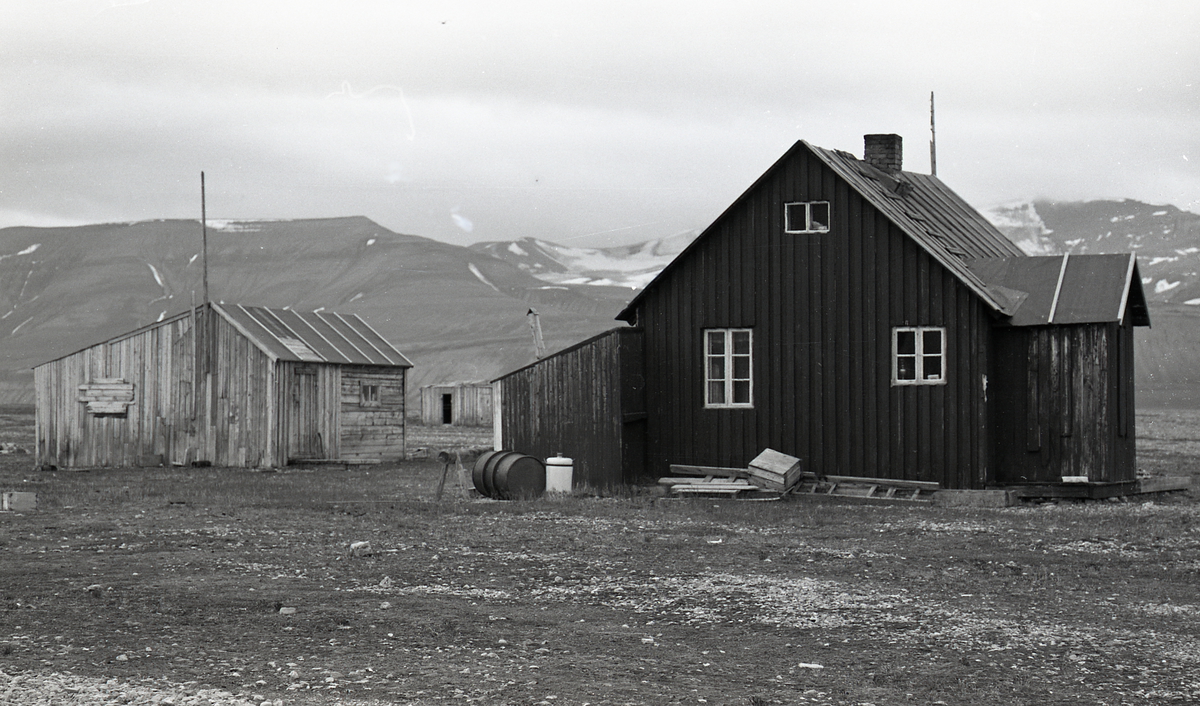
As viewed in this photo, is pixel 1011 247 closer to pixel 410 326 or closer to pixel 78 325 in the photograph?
pixel 410 326

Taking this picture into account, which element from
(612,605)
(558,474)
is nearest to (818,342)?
(558,474)

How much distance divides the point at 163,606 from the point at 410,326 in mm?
161987

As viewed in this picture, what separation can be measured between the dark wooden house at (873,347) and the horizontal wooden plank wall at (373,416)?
11989 millimetres

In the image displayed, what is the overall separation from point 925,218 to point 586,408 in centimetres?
754

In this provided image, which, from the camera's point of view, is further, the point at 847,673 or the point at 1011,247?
the point at 1011,247

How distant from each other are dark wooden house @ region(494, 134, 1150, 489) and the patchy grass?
12.0 ft

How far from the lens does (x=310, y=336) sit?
38906 mm

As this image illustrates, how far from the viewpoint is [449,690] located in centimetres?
855

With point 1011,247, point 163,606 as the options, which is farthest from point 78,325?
point 163,606

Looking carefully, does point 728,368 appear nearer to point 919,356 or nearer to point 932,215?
point 919,356

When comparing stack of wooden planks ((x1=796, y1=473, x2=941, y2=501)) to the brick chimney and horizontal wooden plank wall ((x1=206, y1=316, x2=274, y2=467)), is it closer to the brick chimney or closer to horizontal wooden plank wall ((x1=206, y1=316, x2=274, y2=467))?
the brick chimney

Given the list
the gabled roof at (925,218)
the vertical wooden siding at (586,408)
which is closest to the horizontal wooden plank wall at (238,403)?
the vertical wooden siding at (586,408)

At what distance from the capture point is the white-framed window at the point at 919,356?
24547 mm

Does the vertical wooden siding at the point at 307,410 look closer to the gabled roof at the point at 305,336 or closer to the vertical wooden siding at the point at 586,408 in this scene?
the gabled roof at the point at 305,336
